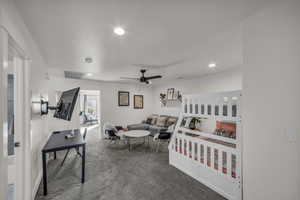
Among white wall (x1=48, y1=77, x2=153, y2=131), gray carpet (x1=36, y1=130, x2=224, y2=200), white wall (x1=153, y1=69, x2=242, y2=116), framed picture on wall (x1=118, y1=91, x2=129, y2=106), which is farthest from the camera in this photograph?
framed picture on wall (x1=118, y1=91, x2=129, y2=106)

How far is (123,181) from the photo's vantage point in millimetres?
2559

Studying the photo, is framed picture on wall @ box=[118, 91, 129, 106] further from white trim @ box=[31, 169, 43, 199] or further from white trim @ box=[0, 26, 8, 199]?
white trim @ box=[0, 26, 8, 199]

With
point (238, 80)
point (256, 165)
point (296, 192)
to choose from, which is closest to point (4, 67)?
point (256, 165)

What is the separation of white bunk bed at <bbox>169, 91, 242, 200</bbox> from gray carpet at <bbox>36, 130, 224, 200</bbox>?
191mm

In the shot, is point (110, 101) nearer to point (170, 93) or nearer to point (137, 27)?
point (170, 93)

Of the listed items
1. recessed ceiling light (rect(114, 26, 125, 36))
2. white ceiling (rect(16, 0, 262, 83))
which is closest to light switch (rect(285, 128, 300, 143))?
white ceiling (rect(16, 0, 262, 83))

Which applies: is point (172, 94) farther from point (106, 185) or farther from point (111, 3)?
point (111, 3)

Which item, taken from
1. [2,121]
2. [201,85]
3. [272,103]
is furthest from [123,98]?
[272,103]

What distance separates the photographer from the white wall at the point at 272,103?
1.27 m

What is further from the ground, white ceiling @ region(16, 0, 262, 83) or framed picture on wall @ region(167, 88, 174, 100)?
white ceiling @ region(16, 0, 262, 83)

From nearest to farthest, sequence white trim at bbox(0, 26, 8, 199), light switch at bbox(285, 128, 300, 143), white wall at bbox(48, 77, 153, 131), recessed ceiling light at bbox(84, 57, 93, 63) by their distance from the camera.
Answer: white trim at bbox(0, 26, 8, 199)
light switch at bbox(285, 128, 300, 143)
recessed ceiling light at bbox(84, 57, 93, 63)
white wall at bbox(48, 77, 153, 131)

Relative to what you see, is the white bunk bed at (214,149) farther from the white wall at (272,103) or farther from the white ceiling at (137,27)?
the white ceiling at (137,27)

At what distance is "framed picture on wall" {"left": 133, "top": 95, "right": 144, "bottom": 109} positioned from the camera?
7105 mm

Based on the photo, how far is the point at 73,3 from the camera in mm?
1396
